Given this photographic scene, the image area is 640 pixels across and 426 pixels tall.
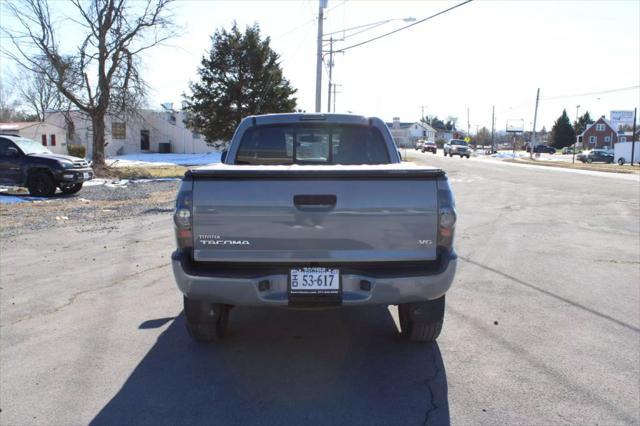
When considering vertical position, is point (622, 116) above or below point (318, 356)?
above

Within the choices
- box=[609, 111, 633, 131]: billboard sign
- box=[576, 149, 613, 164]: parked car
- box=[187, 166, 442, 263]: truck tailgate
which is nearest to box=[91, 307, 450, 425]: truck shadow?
box=[187, 166, 442, 263]: truck tailgate

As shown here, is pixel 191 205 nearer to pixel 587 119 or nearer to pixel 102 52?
pixel 102 52

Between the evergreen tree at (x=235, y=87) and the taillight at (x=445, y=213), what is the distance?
3435 cm

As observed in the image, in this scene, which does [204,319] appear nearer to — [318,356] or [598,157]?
[318,356]

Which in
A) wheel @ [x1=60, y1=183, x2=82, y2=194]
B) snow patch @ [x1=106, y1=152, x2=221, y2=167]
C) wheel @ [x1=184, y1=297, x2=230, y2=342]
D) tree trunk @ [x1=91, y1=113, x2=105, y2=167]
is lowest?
wheel @ [x1=184, y1=297, x2=230, y2=342]

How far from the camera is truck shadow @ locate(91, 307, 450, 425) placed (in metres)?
3.30

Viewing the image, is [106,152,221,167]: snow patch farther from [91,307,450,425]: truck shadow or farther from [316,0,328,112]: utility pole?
[91,307,450,425]: truck shadow

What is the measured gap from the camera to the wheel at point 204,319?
4.18 metres

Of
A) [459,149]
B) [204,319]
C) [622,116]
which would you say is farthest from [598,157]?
[204,319]

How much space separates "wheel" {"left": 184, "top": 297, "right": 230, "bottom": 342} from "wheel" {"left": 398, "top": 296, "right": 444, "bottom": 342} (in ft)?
5.07

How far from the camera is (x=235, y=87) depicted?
3766cm

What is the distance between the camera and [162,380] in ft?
12.4

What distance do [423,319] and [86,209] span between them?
1156cm

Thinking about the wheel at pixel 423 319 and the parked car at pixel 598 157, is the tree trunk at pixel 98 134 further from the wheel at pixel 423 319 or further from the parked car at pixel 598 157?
the parked car at pixel 598 157
